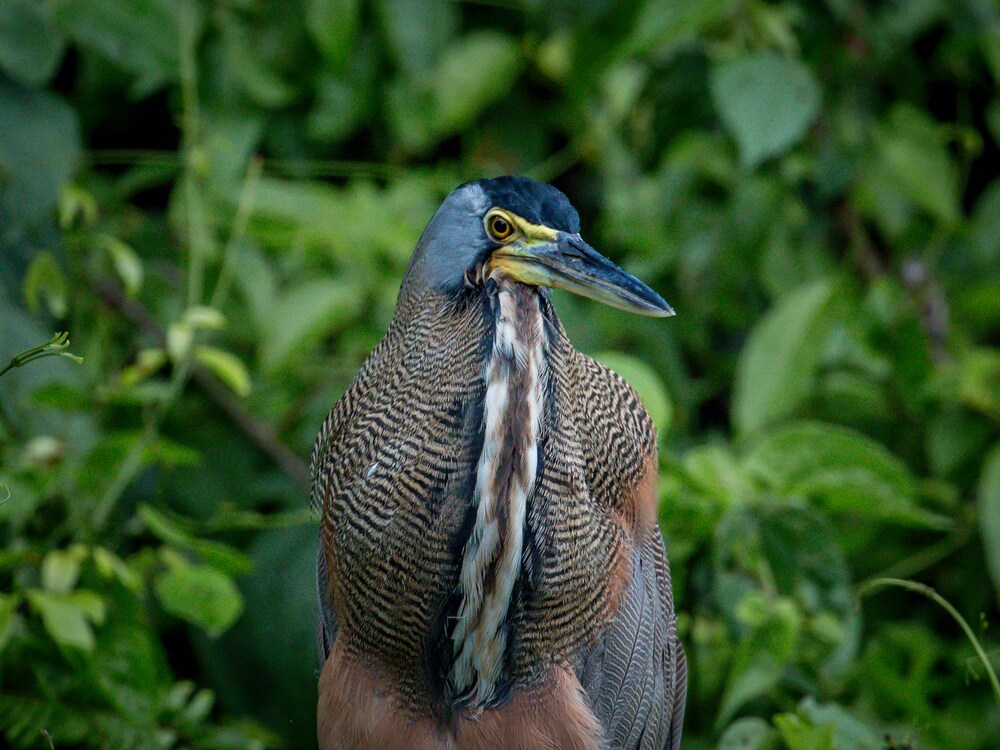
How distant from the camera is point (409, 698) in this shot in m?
1.87

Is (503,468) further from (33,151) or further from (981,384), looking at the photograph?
(981,384)

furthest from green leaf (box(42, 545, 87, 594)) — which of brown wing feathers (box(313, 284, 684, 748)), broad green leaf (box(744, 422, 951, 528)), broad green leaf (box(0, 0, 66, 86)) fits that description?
broad green leaf (box(744, 422, 951, 528))

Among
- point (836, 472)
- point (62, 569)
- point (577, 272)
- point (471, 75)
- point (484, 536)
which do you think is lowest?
point (836, 472)

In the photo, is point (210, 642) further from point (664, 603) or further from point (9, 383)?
point (664, 603)

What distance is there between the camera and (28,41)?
2525mm

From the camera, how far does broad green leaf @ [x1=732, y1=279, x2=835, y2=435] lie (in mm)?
2973

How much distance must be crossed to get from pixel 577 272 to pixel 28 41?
1.51m

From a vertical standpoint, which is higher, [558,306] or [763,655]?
[558,306]

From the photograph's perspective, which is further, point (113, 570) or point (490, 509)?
point (113, 570)

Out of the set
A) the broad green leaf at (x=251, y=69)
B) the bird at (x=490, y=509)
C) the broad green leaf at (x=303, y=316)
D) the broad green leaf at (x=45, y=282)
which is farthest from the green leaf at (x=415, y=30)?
the bird at (x=490, y=509)

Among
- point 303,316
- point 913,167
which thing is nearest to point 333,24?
point 303,316

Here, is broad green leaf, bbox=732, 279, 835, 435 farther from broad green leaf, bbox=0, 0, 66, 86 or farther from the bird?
broad green leaf, bbox=0, 0, 66, 86

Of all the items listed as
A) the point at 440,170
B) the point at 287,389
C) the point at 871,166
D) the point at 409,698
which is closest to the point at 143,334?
the point at 287,389

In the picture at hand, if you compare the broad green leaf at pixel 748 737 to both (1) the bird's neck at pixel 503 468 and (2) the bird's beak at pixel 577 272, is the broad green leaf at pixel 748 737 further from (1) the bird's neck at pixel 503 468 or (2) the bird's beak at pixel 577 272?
(2) the bird's beak at pixel 577 272
